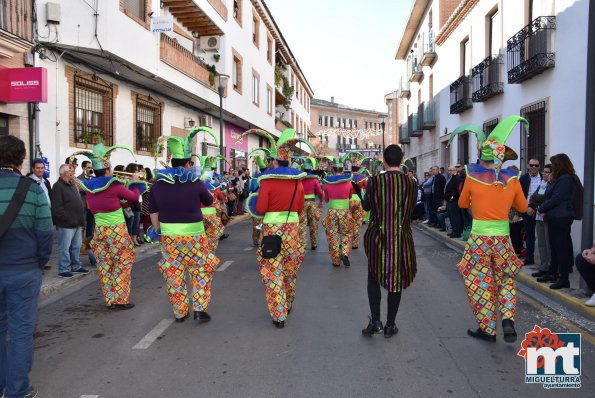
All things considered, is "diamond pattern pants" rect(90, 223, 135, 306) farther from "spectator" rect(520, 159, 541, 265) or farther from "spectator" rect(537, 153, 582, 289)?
"spectator" rect(520, 159, 541, 265)

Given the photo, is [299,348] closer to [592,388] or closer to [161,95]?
[592,388]

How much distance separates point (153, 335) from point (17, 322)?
1.71 meters

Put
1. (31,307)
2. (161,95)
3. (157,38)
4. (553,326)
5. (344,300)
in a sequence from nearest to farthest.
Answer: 1. (31,307)
2. (553,326)
3. (344,300)
4. (157,38)
5. (161,95)

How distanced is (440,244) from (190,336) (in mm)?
8301

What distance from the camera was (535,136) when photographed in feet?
41.6

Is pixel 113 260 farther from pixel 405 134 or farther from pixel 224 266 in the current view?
A: pixel 405 134

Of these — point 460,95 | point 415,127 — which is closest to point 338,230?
point 460,95

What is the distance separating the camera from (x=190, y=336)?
16.4 feet

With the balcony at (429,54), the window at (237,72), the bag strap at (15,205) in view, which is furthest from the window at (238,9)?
the bag strap at (15,205)

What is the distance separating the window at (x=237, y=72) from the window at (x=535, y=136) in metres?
13.3

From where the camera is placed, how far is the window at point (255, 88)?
26.3 meters

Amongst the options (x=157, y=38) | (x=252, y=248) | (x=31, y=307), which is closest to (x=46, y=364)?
(x=31, y=307)

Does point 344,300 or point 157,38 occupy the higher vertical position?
point 157,38

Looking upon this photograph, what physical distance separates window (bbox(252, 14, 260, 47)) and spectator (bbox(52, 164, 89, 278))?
20354mm
